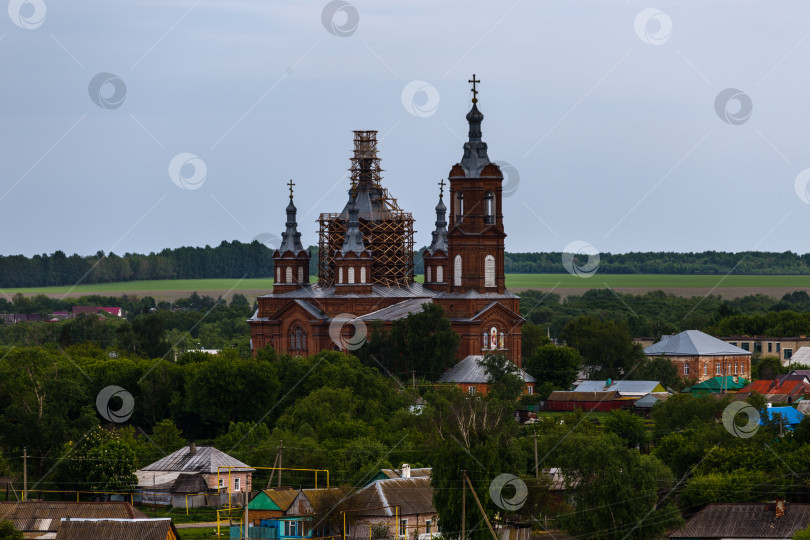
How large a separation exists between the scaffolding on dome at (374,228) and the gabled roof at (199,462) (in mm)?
35141

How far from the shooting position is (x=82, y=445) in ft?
214

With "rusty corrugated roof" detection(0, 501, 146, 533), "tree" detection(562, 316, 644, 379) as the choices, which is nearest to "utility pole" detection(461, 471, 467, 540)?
"rusty corrugated roof" detection(0, 501, 146, 533)

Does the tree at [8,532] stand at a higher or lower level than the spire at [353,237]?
lower

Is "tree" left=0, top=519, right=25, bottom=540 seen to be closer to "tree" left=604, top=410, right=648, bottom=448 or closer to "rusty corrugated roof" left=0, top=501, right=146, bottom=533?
"rusty corrugated roof" left=0, top=501, right=146, bottom=533

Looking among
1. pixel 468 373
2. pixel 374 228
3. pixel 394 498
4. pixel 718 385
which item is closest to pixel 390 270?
pixel 374 228

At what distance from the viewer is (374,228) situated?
4060 inches

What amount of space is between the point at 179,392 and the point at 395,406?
1226cm

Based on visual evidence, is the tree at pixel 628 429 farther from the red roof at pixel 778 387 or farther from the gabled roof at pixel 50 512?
the gabled roof at pixel 50 512

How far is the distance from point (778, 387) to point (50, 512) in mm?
53967

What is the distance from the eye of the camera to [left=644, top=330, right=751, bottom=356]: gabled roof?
114875 millimetres

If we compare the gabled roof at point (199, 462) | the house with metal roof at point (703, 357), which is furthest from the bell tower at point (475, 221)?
the gabled roof at point (199, 462)

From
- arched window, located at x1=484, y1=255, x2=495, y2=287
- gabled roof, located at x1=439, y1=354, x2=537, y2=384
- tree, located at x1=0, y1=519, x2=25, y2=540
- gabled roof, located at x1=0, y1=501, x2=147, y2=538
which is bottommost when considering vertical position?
tree, located at x1=0, y1=519, x2=25, y2=540

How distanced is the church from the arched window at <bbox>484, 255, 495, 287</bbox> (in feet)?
0.18

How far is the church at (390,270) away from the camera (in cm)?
9694
